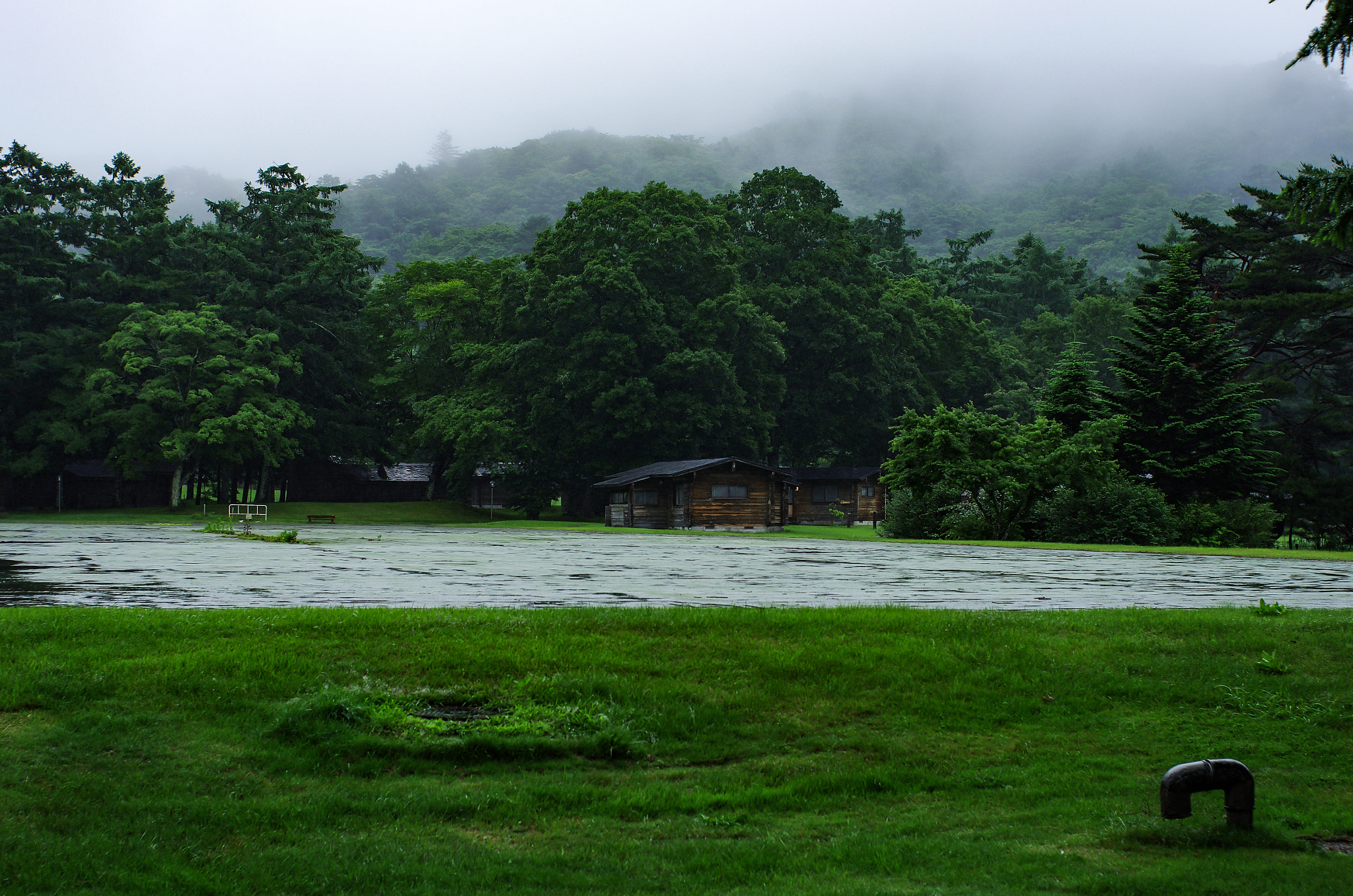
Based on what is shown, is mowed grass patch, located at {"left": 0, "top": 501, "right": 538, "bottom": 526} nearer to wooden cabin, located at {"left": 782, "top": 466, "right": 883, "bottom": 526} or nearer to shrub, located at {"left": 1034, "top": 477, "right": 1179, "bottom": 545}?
wooden cabin, located at {"left": 782, "top": 466, "right": 883, "bottom": 526}

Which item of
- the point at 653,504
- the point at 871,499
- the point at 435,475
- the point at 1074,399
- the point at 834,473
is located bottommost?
the point at 653,504

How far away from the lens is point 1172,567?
22875mm

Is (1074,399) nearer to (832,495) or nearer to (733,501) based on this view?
(733,501)

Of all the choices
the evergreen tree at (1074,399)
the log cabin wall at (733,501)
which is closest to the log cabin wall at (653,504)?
the log cabin wall at (733,501)

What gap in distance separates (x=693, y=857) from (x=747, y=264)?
67.0 m

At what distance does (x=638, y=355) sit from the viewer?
2392 inches

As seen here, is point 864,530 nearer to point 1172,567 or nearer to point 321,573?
point 1172,567

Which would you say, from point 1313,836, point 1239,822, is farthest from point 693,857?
point 1313,836

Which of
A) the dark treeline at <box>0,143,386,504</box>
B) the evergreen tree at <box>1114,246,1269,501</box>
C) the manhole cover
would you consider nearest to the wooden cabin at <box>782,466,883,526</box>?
the evergreen tree at <box>1114,246,1269,501</box>

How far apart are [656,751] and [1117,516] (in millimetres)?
30740

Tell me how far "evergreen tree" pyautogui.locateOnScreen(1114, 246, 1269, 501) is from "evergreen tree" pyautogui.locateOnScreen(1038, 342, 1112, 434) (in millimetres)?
936

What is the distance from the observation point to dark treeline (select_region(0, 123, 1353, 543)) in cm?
3888

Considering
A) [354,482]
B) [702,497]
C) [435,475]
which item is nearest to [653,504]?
[702,497]

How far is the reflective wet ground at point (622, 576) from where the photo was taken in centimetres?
1334
